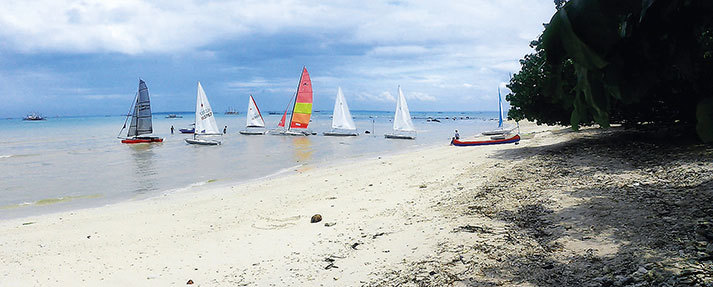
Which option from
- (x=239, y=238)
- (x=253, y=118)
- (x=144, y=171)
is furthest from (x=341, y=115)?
(x=239, y=238)

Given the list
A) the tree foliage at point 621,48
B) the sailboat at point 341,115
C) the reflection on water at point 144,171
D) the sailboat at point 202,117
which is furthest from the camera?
the sailboat at point 341,115

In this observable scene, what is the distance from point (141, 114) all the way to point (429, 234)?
36.2 meters

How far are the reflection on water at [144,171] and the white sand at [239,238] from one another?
3.71m

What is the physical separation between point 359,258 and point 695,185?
198 inches

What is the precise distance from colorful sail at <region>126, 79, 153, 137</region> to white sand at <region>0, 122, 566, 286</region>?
27192 millimetres

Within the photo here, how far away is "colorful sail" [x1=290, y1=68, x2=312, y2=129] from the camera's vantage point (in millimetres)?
43594

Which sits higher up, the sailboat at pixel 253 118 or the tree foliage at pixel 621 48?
the sailboat at pixel 253 118

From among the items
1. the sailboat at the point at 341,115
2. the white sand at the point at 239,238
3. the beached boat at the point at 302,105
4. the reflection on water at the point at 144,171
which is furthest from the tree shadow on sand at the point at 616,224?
the beached boat at the point at 302,105

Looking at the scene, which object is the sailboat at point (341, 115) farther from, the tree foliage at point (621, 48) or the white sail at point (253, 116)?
the tree foliage at point (621, 48)

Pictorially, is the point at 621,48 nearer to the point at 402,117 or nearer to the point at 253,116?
the point at 402,117

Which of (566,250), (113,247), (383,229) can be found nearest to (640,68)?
(566,250)

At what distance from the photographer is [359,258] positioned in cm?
527

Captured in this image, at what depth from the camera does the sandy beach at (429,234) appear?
4230mm

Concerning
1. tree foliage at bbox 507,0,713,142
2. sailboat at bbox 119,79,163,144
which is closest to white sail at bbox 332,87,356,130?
sailboat at bbox 119,79,163,144
